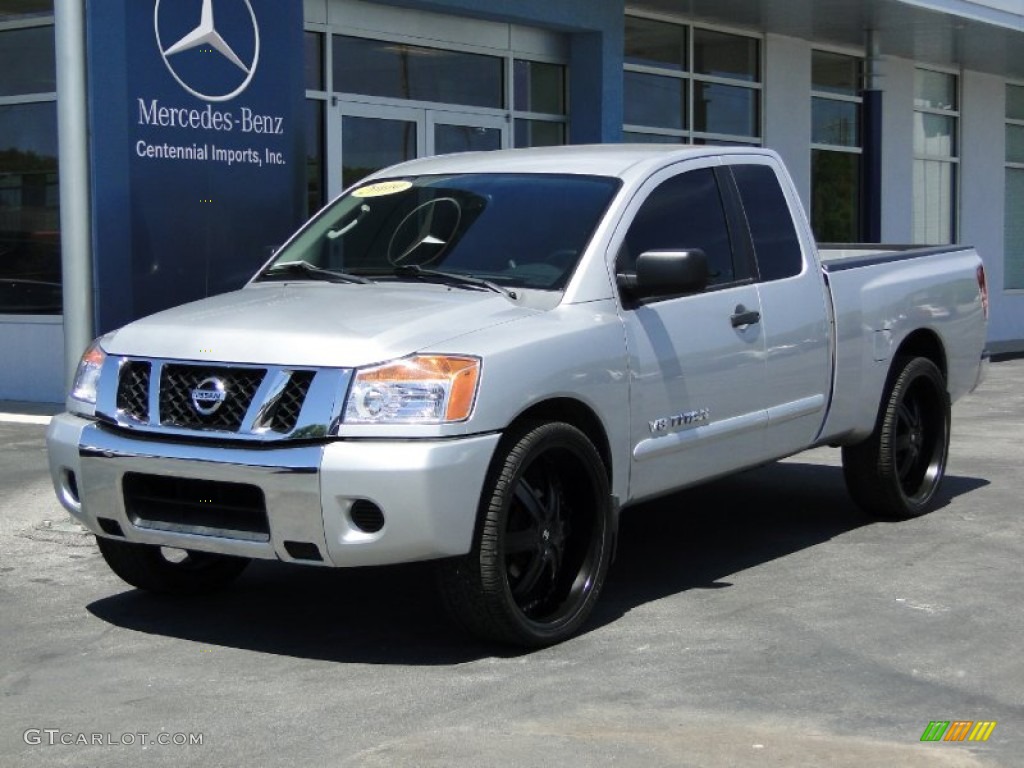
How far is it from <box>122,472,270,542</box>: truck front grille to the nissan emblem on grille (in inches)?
9.7

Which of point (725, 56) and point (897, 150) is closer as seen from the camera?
point (725, 56)

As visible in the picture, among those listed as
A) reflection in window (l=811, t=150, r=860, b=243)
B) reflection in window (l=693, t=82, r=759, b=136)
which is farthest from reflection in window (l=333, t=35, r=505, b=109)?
reflection in window (l=811, t=150, r=860, b=243)

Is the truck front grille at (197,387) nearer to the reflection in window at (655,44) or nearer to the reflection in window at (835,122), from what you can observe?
the reflection in window at (655,44)

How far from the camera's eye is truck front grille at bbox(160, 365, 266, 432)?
5766mm

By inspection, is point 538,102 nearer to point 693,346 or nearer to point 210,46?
point 210,46

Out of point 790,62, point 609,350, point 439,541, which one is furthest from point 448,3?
point 439,541

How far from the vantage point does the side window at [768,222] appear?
25.0 ft

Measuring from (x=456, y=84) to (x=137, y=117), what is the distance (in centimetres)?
606

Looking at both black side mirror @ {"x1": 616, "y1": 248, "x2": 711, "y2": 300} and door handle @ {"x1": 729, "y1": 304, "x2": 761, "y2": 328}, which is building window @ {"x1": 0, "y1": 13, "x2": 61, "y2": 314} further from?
black side mirror @ {"x1": 616, "y1": 248, "x2": 711, "y2": 300}

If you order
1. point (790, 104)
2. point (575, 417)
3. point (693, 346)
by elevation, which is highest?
point (790, 104)

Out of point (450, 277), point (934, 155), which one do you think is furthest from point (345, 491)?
point (934, 155)

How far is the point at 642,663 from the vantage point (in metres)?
5.80

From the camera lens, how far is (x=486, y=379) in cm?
571

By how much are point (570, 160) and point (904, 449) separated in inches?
105
